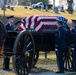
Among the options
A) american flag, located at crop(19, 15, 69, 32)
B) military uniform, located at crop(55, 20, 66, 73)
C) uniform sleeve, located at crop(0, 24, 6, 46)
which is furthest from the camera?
american flag, located at crop(19, 15, 69, 32)

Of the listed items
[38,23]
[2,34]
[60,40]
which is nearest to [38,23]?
[38,23]

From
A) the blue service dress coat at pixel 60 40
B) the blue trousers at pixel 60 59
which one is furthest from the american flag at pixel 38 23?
the blue trousers at pixel 60 59

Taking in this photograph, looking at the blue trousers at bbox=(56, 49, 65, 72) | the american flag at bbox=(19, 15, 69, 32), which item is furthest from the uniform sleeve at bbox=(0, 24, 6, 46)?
the blue trousers at bbox=(56, 49, 65, 72)

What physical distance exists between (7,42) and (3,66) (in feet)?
6.81

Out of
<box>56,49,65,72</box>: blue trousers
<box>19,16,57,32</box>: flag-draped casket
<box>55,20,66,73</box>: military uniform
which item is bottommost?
<box>56,49,65,72</box>: blue trousers

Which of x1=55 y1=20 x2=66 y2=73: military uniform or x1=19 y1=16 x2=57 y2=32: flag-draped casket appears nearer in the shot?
x1=55 y1=20 x2=66 y2=73: military uniform

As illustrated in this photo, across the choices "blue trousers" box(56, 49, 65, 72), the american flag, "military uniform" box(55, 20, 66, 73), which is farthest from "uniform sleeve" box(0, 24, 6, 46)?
"blue trousers" box(56, 49, 65, 72)

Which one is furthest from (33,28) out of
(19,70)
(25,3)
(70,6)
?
(25,3)

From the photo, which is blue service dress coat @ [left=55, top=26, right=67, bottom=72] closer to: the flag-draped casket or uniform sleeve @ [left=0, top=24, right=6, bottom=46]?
the flag-draped casket

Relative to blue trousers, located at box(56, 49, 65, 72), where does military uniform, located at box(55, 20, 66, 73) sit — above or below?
above

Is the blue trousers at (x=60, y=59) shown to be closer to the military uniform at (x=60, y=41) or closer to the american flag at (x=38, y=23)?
the military uniform at (x=60, y=41)

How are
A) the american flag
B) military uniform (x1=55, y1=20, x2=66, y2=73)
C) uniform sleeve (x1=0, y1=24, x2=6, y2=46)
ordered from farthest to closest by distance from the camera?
1. the american flag
2. military uniform (x1=55, y1=20, x2=66, y2=73)
3. uniform sleeve (x1=0, y1=24, x2=6, y2=46)

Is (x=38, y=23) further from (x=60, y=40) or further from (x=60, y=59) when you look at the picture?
(x=60, y=59)

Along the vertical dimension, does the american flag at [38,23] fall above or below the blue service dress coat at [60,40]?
above
